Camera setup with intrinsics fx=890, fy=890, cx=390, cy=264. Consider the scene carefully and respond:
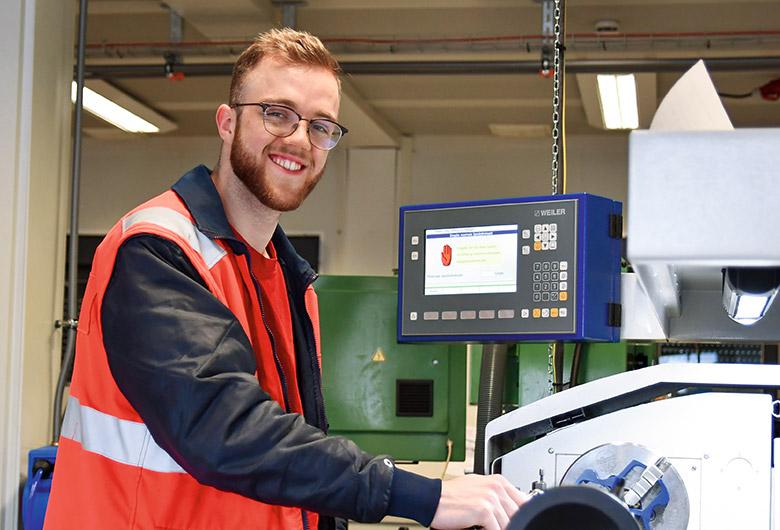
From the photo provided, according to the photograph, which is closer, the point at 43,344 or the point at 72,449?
the point at 72,449

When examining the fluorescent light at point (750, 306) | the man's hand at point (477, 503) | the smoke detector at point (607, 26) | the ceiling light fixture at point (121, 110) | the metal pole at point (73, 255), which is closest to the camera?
the man's hand at point (477, 503)

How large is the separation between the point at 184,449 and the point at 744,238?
60 cm

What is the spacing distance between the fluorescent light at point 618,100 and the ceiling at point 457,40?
109 mm

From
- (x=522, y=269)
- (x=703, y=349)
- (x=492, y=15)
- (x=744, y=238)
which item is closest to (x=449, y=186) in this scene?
(x=492, y=15)

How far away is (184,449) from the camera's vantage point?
931mm

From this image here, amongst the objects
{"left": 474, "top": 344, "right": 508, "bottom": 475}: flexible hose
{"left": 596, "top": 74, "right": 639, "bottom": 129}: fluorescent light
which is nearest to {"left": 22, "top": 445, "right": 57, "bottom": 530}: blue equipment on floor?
{"left": 474, "top": 344, "right": 508, "bottom": 475}: flexible hose

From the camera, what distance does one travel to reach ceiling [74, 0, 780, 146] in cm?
426

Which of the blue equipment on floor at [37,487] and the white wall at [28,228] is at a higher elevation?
the white wall at [28,228]

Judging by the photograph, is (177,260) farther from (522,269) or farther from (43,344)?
(43,344)

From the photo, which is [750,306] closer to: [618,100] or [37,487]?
[37,487]

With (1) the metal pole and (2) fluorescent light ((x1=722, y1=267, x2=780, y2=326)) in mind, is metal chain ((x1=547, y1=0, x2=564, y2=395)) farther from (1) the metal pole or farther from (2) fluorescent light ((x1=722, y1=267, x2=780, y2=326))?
(1) the metal pole

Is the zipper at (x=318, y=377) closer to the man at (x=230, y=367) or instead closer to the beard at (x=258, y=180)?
the man at (x=230, y=367)

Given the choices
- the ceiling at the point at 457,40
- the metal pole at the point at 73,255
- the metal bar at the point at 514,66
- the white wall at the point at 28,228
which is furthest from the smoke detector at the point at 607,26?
the white wall at the point at 28,228

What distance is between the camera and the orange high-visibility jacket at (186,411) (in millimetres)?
914
